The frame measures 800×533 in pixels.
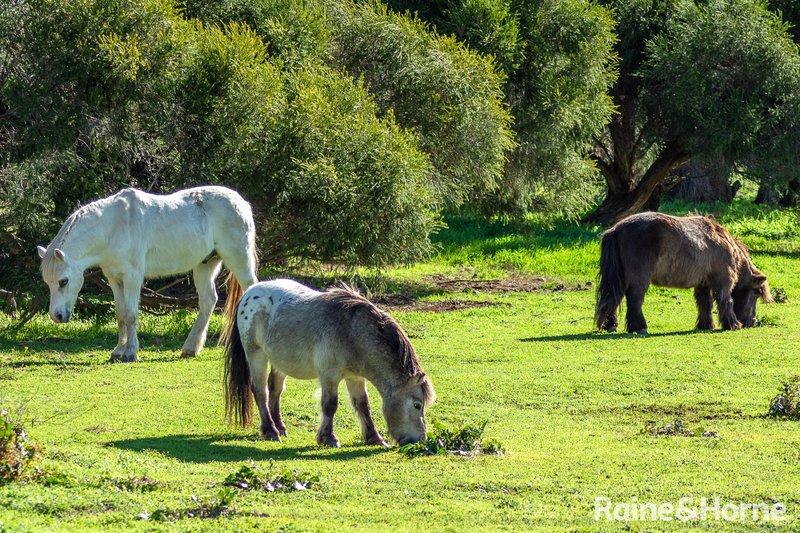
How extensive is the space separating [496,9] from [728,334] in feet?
30.7

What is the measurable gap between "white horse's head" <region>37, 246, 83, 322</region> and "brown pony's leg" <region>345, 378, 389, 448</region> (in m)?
5.54

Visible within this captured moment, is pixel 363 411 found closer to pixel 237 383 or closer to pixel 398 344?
pixel 398 344

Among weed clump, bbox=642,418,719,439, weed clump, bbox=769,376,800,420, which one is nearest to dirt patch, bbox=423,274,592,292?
weed clump, bbox=769,376,800,420

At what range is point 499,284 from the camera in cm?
2386

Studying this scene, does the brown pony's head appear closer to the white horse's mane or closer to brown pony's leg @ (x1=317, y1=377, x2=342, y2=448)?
the white horse's mane

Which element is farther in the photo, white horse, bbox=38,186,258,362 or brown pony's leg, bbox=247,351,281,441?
white horse, bbox=38,186,258,362

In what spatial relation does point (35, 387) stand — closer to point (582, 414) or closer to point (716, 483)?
point (582, 414)

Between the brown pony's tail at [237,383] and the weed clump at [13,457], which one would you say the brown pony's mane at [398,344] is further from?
the weed clump at [13,457]

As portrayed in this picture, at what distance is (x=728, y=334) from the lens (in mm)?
17531

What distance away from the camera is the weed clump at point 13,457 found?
8.07 metres

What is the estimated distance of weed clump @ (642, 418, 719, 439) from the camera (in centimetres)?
1054

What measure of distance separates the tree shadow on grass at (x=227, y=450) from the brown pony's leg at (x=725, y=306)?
965 cm

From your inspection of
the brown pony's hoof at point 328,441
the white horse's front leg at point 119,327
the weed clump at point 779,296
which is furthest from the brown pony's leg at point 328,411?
the weed clump at point 779,296

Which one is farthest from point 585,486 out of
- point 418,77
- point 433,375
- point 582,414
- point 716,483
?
point 418,77
